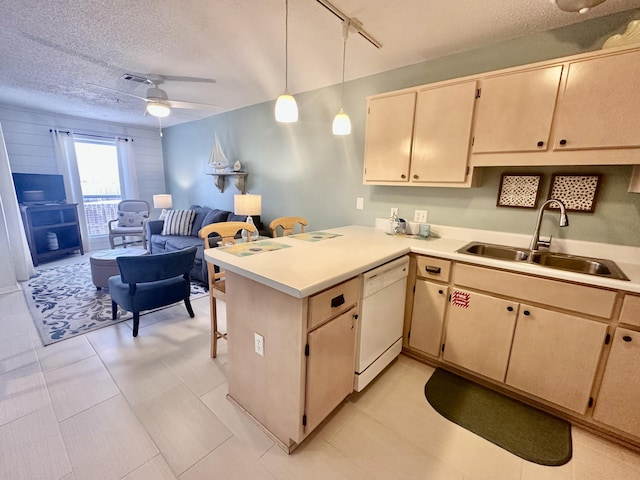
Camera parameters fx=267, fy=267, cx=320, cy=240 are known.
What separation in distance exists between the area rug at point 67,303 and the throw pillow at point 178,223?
3.77 ft

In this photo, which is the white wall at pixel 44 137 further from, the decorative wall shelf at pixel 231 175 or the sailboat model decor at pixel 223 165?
the sailboat model decor at pixel 223 165

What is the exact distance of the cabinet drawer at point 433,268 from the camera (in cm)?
192

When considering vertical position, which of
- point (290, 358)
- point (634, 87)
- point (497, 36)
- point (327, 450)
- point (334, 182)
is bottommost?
point (327, 450)

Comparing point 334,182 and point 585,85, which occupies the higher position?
point 585,85

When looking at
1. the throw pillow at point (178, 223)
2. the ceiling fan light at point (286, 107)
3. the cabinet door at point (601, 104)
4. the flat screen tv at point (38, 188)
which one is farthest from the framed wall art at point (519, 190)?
the flat screen tv at point (38, 188)

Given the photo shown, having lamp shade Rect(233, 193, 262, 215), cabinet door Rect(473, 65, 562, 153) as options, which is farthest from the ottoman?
cabinet door Rect(473, 65, 562, 153)

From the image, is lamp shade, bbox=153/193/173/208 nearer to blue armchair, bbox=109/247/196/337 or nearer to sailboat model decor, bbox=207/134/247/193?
sailboat model decor, bbox=207/134/247/193

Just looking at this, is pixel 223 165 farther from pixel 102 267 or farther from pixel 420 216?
pixel 420 216

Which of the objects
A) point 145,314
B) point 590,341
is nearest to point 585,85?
point 590,341

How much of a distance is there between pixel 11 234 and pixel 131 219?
72.2 inches

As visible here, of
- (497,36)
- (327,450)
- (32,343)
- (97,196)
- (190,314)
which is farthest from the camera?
(97,196)

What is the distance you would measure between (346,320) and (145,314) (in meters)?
2.44

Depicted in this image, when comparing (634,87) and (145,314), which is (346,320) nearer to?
(634,87)

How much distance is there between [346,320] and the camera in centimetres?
151
